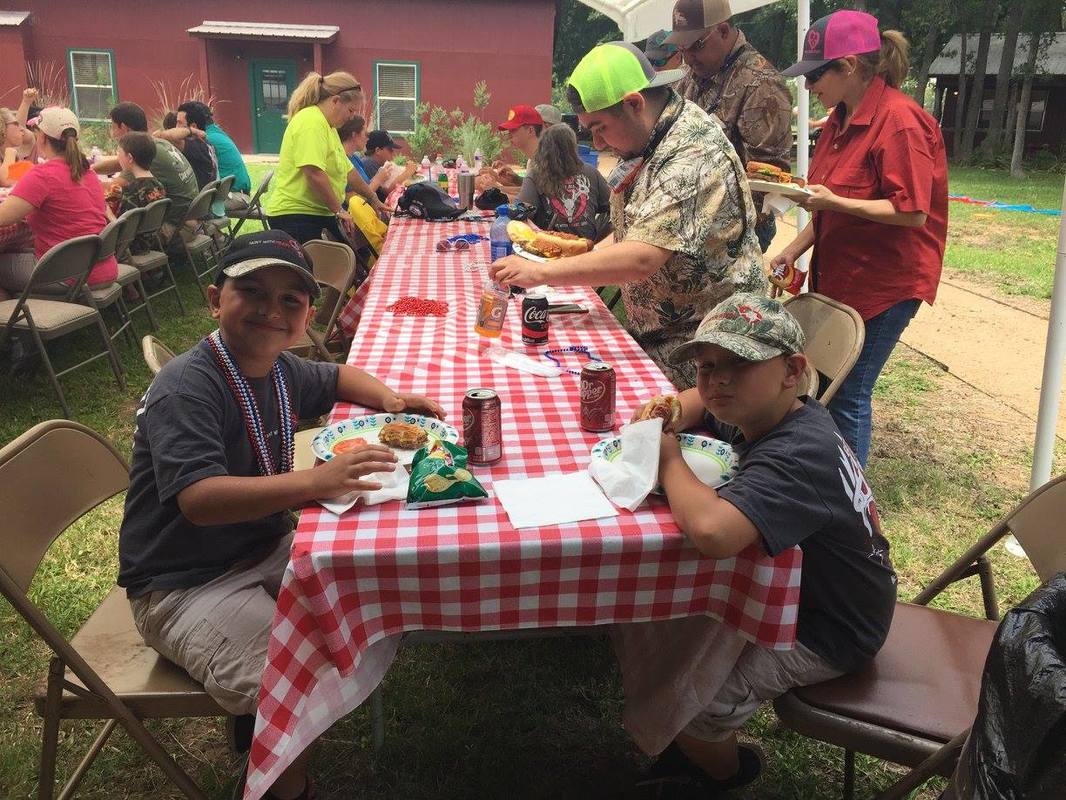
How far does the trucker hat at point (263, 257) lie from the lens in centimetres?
190

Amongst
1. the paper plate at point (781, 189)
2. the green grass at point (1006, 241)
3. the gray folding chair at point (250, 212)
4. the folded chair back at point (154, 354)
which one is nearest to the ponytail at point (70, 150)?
the folded chair back at point (154, 354)

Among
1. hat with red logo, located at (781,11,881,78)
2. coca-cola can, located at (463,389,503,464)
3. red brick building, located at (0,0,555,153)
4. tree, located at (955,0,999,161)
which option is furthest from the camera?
tree, located at (955,0,999,161)

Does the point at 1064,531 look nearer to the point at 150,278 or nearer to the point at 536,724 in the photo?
the point at 536,724

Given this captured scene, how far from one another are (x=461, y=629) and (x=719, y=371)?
793mm

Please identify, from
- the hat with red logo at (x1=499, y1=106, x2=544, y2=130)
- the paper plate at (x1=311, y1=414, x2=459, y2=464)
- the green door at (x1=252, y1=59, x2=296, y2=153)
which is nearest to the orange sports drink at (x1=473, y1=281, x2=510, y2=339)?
the paper plate at (x1=311, y1=414, x2=459, y2=464)

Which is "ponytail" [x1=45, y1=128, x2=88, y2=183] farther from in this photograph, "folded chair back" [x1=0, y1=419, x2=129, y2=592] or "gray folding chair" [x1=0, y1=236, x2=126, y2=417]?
"folded chair back" [x1=0, y1=419, x2=129, y2=592]

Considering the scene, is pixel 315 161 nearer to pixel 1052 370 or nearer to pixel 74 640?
pixel 74 640

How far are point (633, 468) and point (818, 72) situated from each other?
2294mm

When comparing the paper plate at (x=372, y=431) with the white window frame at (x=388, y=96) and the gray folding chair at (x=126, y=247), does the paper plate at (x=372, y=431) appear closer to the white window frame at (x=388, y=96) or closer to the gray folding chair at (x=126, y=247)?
the gray folding chair at (x=126, y=247)

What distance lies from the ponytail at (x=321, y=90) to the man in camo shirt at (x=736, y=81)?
7.86 ft

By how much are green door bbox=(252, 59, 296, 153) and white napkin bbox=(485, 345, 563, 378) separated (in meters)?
18.3

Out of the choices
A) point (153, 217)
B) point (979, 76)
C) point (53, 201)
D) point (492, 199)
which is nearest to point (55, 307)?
point (53, 201)

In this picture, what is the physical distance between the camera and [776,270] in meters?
3.68

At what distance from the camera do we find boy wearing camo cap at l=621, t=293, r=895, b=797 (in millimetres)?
1624
